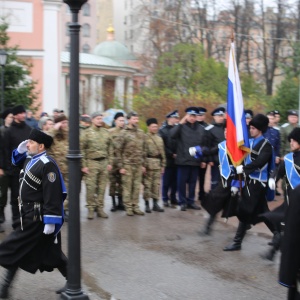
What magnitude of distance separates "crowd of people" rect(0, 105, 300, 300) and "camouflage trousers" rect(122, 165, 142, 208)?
0.06 feet

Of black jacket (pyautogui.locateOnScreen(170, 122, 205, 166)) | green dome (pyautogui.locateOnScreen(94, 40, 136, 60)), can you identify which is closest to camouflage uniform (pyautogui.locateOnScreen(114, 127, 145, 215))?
black jacket (pyautogui.locateOnScreen(170, 122, 205, 166))

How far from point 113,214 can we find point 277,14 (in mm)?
35428

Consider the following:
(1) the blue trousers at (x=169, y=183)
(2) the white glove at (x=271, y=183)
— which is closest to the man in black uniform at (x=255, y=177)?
(2) the white glove at (x=271, y=183)

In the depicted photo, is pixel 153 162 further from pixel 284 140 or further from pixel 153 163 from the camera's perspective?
pixel 284 140

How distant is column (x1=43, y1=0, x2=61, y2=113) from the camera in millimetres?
31078

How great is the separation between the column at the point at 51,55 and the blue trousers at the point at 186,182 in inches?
767

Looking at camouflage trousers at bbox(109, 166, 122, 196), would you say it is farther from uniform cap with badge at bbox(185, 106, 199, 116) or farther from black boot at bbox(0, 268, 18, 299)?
black boot at bbox(0, 268, 18, 299)

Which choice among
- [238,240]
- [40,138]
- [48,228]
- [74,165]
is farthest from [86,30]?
[74,165]

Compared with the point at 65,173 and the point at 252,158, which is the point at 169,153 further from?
the point at 252,158

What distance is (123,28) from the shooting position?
101 metres

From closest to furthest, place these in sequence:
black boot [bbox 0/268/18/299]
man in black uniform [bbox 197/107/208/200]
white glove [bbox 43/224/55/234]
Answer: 1. white glove [bbox 43/224/55/234]
2. black boot [bbox 0/268/18/299]
3. man in black uniform [bbox 197/107/208/200]

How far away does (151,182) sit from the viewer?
12320 millimetres

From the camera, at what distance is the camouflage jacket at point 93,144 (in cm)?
1151

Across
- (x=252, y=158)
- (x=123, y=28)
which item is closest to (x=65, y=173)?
(x=252, y=158)
